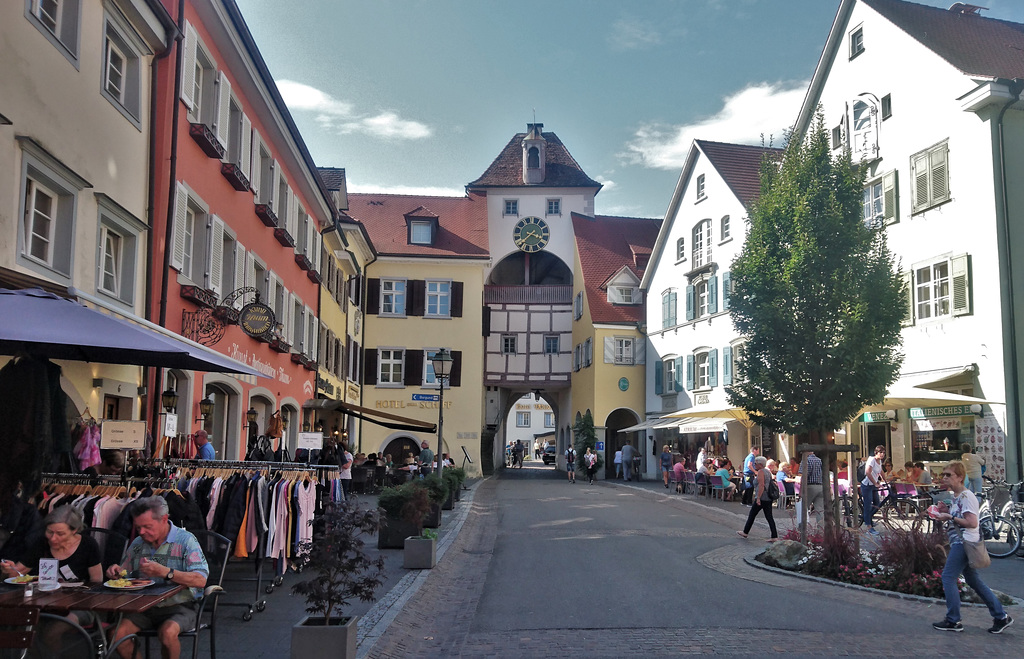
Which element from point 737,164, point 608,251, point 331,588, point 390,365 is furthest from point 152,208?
point 608,251

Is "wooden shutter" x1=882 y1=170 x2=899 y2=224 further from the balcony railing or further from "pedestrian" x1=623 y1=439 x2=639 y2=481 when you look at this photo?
the balcony railing

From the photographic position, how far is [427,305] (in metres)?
44.0

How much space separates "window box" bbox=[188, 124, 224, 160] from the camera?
15.6 meters

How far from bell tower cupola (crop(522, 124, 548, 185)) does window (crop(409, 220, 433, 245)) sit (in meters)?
7.30

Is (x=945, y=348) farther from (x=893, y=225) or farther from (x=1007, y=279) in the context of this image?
(x=893, y=225)

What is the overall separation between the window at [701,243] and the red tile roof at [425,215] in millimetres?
10765

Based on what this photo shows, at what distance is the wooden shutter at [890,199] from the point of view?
2464 cm

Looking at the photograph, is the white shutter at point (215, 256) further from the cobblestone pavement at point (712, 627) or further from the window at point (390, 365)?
the window at point (390, 365)

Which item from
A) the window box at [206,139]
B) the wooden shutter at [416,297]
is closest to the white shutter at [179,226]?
the window box at [206,139]

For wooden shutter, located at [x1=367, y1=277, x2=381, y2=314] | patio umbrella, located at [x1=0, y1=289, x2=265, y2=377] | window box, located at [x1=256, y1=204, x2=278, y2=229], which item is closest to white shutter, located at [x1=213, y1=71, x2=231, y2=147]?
window box, located at [x1=256, y1=204, x2=278, y2=229]

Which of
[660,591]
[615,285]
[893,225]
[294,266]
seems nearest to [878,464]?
[893,225]

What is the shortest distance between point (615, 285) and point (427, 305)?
9.03 metres

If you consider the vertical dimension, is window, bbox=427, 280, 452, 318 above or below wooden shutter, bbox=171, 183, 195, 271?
above

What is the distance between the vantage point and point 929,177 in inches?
916
